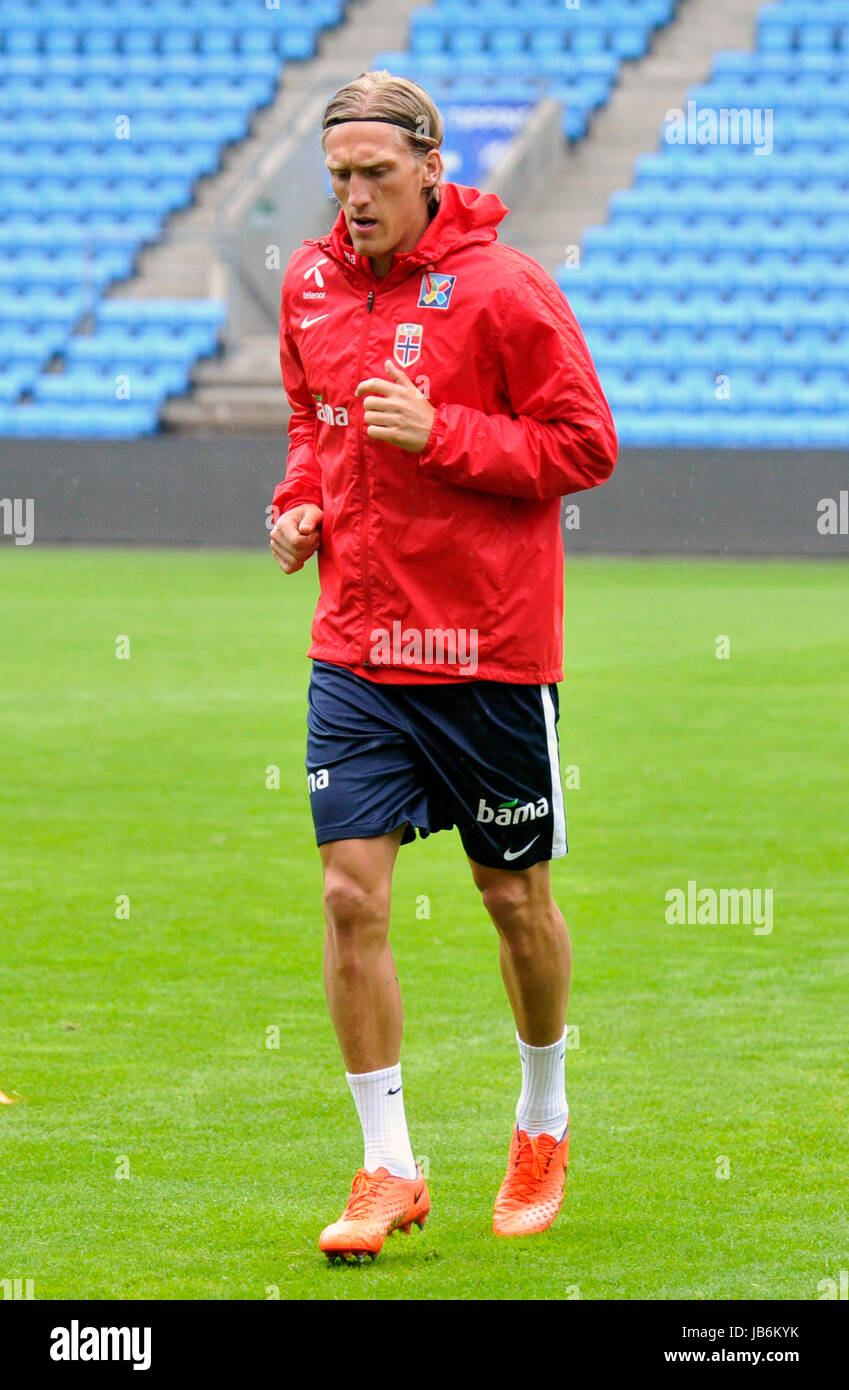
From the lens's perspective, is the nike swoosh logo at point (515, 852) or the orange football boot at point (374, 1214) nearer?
the orange football boot at point (374, 1214)

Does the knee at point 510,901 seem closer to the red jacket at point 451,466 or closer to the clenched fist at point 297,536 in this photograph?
the red jacket at point 451,466

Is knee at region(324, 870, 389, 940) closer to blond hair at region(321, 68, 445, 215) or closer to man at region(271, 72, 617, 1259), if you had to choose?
man at region(271, 72, 617, 1259)

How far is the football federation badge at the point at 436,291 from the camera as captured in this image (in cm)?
390

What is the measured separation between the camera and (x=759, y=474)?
19516mm

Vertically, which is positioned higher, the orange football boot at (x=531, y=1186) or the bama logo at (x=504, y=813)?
the bama logo at (x=504, y=813)

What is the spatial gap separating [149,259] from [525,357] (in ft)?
71.9

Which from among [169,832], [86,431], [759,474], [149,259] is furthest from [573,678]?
[149,259]

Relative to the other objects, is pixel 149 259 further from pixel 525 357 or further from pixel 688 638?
pixel 525 357

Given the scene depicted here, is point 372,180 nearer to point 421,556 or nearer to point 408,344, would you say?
point 408,344

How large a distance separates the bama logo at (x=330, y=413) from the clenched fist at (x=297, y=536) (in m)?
0.18

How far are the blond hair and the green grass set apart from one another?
2089mm

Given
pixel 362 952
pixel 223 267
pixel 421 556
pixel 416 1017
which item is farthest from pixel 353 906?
pixel 223 267

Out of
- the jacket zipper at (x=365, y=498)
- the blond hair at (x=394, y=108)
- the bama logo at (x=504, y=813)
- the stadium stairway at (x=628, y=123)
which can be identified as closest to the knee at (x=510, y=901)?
the bama logo at (x=504, y=813)
